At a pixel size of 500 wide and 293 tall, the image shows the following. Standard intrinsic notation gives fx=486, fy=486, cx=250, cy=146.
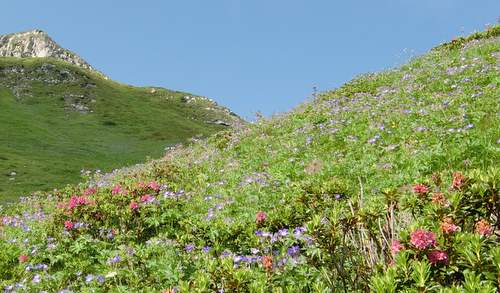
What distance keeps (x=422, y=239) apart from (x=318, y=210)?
3.66 meters

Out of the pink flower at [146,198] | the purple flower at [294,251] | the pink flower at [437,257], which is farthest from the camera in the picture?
the pink flower at [146,198]

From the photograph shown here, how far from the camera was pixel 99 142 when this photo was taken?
64438 millimetres

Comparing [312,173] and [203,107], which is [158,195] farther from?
[203,107]

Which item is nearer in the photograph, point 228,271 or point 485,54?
point 228,271

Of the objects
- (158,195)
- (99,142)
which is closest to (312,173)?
(158,195)

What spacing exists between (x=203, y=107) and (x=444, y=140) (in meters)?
120

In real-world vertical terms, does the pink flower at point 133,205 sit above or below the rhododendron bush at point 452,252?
above

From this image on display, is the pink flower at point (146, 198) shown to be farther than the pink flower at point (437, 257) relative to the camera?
Yes

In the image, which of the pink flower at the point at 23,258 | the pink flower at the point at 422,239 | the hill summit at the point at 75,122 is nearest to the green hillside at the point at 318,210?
the pink flower at the point at 422,239

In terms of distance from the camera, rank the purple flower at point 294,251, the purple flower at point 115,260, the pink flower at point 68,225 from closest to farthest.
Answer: the purple flower at point 294,251, the purple flower at point 115,260, the pink flower at point 68,225

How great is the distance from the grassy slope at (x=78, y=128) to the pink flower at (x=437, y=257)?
28.5 metres

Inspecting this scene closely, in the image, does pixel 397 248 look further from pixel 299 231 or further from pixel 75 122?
pixel 75 122

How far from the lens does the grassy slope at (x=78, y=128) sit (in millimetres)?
38341

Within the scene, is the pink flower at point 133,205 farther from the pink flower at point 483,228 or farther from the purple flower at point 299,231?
the pink flower at point 483,228
